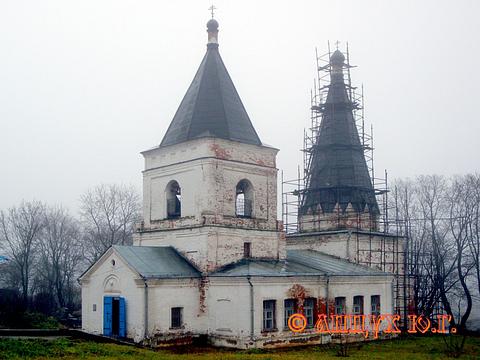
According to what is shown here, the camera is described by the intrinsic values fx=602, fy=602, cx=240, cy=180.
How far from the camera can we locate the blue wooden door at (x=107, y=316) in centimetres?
2150

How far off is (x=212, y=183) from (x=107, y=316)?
6111 millimetres

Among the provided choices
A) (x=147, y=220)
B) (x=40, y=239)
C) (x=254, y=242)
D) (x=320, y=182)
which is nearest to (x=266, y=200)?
(x=254, y=242)

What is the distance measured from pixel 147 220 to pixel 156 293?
15.2 ft

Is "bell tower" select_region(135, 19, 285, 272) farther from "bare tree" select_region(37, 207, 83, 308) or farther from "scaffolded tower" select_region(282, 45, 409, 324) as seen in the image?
"bare tree" select_region(37, 207, 83, 308)

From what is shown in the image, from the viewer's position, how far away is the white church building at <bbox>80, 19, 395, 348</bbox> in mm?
20641

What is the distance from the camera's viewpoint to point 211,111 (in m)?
23.7

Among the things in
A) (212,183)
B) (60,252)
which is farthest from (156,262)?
(60,252)

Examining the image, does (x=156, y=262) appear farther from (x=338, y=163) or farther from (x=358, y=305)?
(x=338, y=163)

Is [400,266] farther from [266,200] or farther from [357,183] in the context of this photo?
[266,200]

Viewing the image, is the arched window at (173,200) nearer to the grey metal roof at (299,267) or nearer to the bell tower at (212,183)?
the bell tower at (212,183)

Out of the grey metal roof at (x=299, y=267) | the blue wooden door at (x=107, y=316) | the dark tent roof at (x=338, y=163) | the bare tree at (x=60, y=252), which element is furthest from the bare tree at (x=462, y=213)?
the bare tree at (x=60, y=252)

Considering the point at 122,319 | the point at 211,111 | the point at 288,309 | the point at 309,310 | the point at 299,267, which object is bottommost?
the point at 122,319

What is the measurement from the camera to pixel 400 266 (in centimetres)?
2970

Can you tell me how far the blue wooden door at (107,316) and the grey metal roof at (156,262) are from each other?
1793 mm
